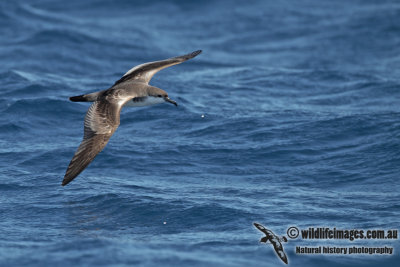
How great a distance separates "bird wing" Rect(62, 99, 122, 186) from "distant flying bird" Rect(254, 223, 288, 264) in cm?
286

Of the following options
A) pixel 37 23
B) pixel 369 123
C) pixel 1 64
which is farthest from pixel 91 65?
pixel 369 123

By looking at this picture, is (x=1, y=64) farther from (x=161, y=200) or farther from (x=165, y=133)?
(x=161, y=200)

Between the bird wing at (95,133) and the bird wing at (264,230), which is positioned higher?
the bird wing at (95,133)

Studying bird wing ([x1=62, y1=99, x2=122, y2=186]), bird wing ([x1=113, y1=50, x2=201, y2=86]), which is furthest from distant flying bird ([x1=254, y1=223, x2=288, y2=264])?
bird wing ([x1=113, y1=50, x2=201, y2=86])

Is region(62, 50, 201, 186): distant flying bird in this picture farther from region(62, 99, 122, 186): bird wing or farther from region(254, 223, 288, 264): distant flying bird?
region(254, 223, 288, 264): distant flying bird

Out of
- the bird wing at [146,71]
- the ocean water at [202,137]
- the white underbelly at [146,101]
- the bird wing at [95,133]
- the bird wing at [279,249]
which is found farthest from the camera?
the bird wing at [146,71]

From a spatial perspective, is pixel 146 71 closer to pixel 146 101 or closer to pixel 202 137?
pixel 146 101

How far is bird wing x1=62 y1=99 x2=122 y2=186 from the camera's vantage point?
10.5m

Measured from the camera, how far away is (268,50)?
83.0 feet

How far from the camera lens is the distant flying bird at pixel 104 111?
34.7ft

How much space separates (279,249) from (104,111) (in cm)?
361

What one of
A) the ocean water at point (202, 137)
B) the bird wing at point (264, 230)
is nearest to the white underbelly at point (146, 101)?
the ocean water at point (202, 137)

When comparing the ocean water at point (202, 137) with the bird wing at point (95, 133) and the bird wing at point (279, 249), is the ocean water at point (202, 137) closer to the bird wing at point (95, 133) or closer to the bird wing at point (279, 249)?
the bird wing at point (279, 249)

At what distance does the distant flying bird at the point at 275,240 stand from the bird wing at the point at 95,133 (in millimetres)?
2857
